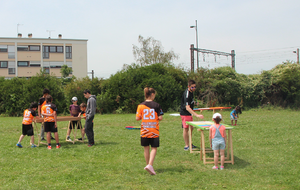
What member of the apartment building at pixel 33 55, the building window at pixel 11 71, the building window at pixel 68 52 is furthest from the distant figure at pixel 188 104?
the building window at pixel 11 71

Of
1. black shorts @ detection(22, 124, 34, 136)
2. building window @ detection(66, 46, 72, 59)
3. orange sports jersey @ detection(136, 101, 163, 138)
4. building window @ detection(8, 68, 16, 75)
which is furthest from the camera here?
building window @ detection(66, 46, 72, 59)

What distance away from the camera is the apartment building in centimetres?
5191

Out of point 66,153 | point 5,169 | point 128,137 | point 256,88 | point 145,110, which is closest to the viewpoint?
point 145,110

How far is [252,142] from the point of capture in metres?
8.97

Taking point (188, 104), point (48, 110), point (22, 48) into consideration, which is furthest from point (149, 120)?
point (22, 48)

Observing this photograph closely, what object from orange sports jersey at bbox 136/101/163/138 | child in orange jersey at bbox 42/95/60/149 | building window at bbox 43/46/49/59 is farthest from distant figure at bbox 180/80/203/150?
building window at bbox 43/46/49/59

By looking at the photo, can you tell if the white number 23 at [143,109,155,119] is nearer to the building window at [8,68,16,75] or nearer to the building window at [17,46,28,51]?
the building window at [17,46,28,51]

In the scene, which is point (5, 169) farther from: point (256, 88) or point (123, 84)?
point (256, 88)

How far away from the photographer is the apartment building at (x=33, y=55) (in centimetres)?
5191

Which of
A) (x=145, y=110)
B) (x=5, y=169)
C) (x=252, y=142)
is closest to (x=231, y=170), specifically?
(x=145, y=110)

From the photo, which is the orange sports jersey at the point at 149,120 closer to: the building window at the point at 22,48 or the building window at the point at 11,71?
the building window at the point at 22,48

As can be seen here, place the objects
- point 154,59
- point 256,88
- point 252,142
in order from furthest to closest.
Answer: point 154,59 → point 256,88 → point 252,142

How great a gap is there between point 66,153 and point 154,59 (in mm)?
41605

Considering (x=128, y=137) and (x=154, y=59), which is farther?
(x=154, y=59)
